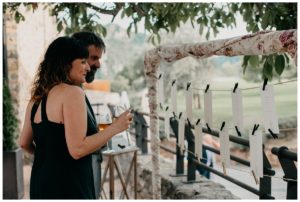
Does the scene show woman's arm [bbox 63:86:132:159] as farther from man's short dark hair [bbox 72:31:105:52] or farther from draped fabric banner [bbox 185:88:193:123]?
draped fabric banner [bbox 185:88:193:123]

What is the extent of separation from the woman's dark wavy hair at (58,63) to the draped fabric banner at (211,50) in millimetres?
647

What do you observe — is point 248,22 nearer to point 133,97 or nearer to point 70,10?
point 70,10

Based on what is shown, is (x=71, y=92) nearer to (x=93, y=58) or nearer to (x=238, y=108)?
(x=93, y=58)

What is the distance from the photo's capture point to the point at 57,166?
197cm

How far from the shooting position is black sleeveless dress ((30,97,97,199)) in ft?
6.40

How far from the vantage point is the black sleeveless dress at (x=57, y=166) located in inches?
76.7

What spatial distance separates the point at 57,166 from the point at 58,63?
39cm

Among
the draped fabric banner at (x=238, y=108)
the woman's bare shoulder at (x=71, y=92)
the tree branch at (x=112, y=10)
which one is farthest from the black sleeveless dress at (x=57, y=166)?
the tree branch at (x=112, y=10)

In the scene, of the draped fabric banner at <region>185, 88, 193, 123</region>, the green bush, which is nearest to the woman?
the draped fabric banner at <region>185, 88, 193, 123</region>

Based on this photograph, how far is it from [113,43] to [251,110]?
36.0 ft

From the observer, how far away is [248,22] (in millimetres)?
3934

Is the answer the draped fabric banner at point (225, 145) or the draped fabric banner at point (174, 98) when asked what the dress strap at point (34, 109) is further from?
the draped fabric banner at point (174, 98)

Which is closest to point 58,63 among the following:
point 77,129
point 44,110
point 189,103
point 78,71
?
point 78,71

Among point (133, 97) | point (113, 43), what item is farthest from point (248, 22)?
point (113, 43)
